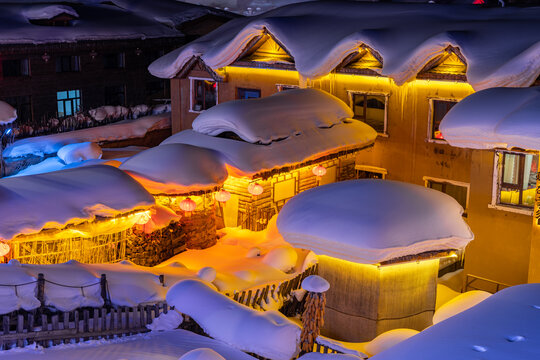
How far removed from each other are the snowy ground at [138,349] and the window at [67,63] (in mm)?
20044

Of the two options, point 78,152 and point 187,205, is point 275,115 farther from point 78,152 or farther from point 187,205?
point 78,152

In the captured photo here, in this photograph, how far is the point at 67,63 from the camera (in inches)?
1163

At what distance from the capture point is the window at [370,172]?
20.2m

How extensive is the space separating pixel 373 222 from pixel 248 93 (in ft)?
37.4

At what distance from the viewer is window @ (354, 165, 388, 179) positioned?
66.2 feet

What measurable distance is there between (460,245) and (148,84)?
2361 centimetres

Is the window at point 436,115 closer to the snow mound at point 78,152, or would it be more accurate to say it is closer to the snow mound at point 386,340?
the snow mound at point 386,340

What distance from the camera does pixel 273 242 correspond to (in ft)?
58.9

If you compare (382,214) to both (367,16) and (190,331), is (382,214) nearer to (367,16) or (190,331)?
(190,331)

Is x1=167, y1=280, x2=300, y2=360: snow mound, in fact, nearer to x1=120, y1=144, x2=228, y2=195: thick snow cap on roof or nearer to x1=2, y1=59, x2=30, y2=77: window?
x1=120, y1=144, x2=228, y2=195: thick snow cap on roof

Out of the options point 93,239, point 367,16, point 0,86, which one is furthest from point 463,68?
point 0,86

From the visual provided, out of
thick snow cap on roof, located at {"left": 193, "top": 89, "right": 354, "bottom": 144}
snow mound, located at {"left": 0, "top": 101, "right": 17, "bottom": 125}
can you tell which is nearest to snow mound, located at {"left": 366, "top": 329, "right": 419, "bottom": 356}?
thick snow cap on roof, located at {"left": 193, "top": 89, "right": 354, "bottom": 144}

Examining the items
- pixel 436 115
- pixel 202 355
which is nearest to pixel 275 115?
pixel 436 115

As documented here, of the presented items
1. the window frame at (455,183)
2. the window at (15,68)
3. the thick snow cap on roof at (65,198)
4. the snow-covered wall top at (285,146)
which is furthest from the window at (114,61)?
the window frame at (455,183)
